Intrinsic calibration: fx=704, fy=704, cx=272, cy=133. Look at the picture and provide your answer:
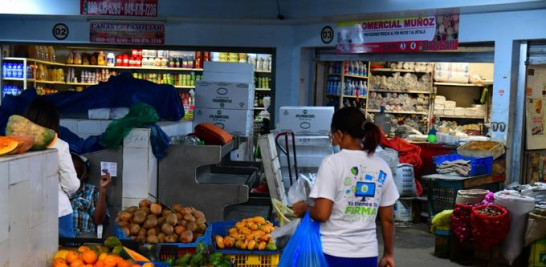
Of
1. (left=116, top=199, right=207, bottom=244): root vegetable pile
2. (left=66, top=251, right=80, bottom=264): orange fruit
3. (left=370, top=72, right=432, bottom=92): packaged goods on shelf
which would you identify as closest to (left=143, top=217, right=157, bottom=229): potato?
(left=116, top=199, right=207, bottom=244): root vegetable pile

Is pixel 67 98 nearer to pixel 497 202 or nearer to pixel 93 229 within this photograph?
pixel 93 229

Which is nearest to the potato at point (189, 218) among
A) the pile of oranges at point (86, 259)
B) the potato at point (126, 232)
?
the potato at point (126, 232)

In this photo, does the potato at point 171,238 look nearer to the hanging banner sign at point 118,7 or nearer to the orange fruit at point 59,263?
the orange fruit at point 59,263

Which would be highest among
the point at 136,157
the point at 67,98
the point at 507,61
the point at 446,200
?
the point at 507,61

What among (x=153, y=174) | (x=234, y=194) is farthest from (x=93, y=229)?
(x=234, y=194)

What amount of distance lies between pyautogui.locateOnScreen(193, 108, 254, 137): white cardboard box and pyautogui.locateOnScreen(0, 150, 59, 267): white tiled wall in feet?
17.7

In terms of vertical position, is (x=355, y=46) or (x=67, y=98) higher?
(x=355, y=46)

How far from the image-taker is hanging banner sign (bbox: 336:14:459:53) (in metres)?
10.0

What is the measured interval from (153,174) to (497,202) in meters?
3.62

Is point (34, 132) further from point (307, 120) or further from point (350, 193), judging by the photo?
point (307, 120)

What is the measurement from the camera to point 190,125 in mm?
8531

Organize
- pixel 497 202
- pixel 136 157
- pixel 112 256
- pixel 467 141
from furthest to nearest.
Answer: pixel 467 141 → pixel 497 202 → pixel 136 157 → pixel 112 256

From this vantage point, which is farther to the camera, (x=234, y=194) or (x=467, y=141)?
(x=467, y=141)

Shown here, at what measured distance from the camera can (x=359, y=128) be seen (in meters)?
A: 3.76
